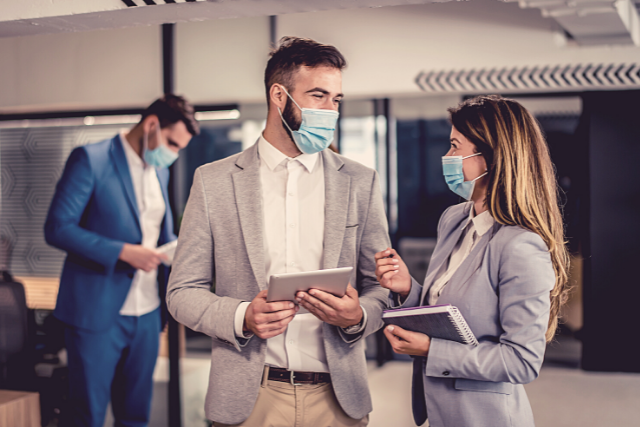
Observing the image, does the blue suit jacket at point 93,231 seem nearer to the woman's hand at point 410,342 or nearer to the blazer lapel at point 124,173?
the blazer lapel at point 124,173

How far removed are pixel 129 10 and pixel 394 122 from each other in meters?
3.82

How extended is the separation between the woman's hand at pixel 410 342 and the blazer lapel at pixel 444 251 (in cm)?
18

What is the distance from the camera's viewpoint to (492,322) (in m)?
1.53

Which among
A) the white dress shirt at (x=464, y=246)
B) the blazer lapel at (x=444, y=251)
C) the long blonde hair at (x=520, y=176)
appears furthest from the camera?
the blazer lapel at (x=444, y=251)

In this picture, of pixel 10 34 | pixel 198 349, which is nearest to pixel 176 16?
pixel 10 34

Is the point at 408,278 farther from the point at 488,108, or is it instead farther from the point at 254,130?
the point at 254,130

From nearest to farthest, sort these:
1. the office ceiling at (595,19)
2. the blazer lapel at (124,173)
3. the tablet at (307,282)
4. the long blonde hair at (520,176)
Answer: the tablet at (307,282)
the long blonde hair at (520,176)
the blazer lapel at (124,173)
the office ceiling at (595,19)

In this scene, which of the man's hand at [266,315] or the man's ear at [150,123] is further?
the man's ear at [150,123]

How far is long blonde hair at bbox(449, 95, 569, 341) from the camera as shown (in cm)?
153

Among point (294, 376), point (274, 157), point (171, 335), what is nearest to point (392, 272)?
point (294, 376)

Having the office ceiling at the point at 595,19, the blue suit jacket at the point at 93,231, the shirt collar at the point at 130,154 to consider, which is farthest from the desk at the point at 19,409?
the office ceiling at the point at 595,19

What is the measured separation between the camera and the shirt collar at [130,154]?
319 centimetres

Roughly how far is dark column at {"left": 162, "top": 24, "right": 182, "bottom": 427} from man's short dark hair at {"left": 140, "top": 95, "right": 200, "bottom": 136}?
0.50m

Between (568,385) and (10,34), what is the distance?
4854mm
